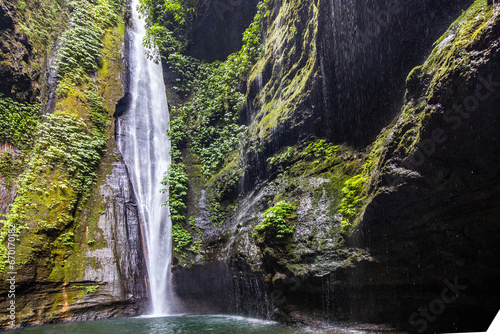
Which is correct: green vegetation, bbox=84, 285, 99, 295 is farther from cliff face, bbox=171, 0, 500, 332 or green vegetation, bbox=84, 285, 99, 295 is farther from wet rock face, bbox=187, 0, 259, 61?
wet rock face, bbox=187, 0, 259, 61

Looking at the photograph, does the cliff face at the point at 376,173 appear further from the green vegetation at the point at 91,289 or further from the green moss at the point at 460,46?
the green vegetation at the point at 91,289

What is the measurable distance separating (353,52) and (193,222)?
6400mm

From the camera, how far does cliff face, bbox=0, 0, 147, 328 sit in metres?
6.73

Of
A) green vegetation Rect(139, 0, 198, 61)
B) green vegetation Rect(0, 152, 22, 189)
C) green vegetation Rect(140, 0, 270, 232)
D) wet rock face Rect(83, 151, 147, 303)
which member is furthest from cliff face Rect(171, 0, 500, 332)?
green vegetation Rect(139, 0, 198, 61)

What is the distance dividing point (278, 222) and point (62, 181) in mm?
6971

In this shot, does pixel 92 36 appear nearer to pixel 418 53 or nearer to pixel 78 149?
pixel 78 149

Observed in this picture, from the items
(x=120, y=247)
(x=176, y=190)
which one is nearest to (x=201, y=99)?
(x=176, y=190)

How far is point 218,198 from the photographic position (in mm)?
8586

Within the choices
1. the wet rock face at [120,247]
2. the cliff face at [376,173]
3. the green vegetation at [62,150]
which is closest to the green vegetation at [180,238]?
the cliff face at [376,173]

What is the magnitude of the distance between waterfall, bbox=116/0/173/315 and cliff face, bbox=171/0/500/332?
101 centimetres

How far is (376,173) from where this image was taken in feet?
12.9

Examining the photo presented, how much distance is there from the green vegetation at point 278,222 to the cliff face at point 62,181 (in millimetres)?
5028

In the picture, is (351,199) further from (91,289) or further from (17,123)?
(17,123)

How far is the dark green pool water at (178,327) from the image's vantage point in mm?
4567
